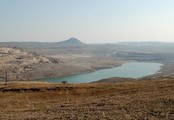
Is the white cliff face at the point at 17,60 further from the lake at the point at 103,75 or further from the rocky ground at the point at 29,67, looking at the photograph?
the lake at the point at 103,75

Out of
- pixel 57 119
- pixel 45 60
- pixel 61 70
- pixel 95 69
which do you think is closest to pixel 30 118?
pixel 57 119

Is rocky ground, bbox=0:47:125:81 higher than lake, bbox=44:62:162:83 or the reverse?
higher

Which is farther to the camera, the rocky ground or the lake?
the rocky ground

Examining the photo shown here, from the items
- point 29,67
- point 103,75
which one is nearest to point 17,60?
point 29,67

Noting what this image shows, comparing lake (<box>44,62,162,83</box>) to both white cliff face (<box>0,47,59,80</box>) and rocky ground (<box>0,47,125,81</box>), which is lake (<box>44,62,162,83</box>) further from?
white cliff face (<box>0,47,59,80</box>)

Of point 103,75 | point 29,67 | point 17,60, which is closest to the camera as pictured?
point 103,75

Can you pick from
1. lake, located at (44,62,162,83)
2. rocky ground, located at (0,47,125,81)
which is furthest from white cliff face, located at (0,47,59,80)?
lake, located at (44,62,162,83)

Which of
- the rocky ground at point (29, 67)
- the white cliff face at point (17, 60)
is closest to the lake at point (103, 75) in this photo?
the rocky ground at point (29, 67)

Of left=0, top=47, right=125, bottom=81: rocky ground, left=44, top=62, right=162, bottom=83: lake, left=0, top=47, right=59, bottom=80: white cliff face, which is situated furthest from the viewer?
left=0, top=47, right=59, bottom=80: white cliff face

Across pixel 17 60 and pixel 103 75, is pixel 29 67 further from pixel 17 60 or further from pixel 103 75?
pixel 103 75

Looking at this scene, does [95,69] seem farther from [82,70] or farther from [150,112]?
[150,112]

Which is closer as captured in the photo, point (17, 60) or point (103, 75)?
point (103, 75)
